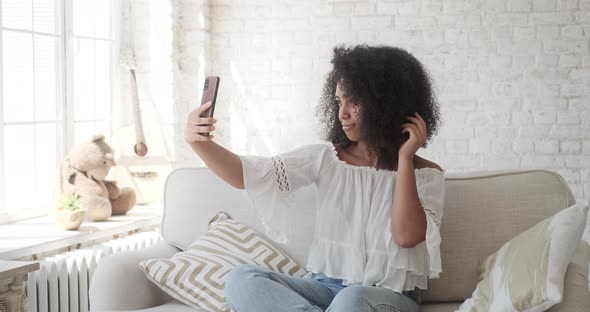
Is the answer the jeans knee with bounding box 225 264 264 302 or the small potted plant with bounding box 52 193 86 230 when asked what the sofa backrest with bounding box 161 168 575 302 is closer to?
the jeans knee with bounding box 225 264 264 302

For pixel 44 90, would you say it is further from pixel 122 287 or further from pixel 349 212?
pixel 349 212

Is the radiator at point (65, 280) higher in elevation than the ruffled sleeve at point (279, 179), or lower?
lower

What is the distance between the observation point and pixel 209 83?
2240 millimetres

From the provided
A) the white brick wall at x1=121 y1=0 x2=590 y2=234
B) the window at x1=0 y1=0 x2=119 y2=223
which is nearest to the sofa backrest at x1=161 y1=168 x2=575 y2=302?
the window at x1=0 y1=0 x2=119 y2=223

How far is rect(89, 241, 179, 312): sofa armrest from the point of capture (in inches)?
98.6

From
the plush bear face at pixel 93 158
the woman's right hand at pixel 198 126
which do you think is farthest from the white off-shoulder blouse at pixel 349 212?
the plush bear face at pixel 93 158

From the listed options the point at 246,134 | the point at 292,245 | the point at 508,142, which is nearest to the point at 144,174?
the point at 246,134

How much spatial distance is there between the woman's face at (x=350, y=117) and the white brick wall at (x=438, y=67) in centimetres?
186

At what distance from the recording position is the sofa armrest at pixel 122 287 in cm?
250

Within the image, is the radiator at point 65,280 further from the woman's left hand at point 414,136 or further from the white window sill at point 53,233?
the woman's left hand at point 414,136

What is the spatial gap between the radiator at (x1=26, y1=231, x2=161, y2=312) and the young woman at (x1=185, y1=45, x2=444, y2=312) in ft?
3.36

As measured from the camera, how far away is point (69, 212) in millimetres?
3324

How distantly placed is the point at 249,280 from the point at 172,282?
1.43 feet

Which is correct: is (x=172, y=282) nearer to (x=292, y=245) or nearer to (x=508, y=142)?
(x=292, y=245)
